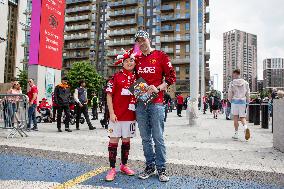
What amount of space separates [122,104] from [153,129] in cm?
52

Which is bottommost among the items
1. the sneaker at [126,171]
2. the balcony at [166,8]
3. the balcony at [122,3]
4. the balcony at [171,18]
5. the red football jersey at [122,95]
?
the sneaker at [126,171]

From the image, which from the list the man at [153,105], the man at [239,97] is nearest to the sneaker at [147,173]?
the man at [153,105]

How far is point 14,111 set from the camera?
840cm

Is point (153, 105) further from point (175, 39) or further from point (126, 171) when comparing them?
point (175, 39)

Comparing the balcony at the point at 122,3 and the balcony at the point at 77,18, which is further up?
the balcony at the point at 122,3

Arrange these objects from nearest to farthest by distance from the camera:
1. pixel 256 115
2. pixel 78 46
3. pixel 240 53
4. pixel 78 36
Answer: pixel 256 115 < pixel 78 36 < pixel 78 46 < pixel 240 53

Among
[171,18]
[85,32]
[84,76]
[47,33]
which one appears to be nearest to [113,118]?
[47,33]

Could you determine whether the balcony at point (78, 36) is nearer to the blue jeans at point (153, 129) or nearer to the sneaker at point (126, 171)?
the sneaker at point (126, 171)

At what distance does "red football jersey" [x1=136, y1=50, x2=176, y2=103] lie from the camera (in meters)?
4.00

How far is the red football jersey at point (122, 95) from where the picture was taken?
13.1 ft

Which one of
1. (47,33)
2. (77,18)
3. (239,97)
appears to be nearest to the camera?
(239,97)

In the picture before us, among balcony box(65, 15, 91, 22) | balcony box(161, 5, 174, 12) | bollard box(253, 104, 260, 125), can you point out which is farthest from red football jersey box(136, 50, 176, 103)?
balcony box(65, 15, 91, 22)

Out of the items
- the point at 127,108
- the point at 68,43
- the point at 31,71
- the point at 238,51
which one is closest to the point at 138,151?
the point at 127,108

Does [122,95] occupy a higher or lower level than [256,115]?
higher
